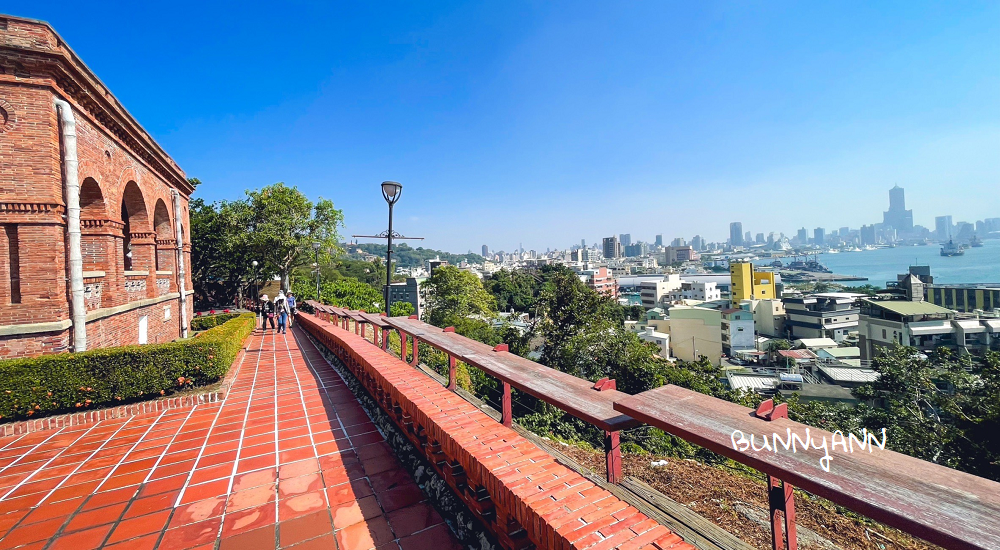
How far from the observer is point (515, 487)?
5.13 ft

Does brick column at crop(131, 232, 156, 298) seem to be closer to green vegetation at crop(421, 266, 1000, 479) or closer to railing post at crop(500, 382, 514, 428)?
green vegetation at crop(421, 266, 1000, 479)

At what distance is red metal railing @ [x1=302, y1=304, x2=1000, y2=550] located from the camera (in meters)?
0.93

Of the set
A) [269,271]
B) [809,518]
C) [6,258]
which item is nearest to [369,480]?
[809,518]

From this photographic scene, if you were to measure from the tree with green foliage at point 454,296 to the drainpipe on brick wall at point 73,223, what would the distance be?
75.1 feet

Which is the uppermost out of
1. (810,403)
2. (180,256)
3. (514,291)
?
(180,256)

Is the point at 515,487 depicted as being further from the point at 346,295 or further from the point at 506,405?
the point at 346,295

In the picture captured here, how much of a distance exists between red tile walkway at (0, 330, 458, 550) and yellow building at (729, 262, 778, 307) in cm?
7519

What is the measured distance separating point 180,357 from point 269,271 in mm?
20267

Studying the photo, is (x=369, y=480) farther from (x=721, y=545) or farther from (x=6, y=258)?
(x=6, y=258)

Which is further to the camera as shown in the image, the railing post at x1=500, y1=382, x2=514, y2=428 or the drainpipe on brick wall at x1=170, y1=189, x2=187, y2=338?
the drainpipe on brick wall at x1=170, y1=189, x2=187, y2=338

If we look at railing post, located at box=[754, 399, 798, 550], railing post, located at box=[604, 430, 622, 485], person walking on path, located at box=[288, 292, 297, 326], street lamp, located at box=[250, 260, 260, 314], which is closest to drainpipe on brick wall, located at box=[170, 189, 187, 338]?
person walking on path, located at box=[288, 292, 297, 326]

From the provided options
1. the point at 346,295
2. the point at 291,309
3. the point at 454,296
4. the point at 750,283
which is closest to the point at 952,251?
the point at 750,283

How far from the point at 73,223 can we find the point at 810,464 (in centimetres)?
885

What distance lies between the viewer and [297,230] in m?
20.4
